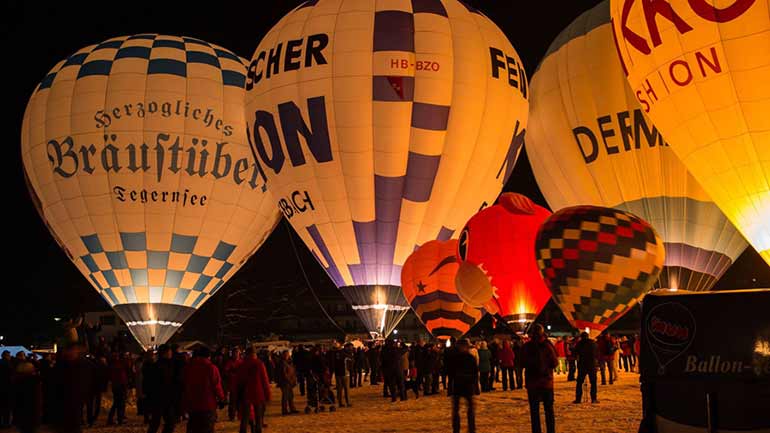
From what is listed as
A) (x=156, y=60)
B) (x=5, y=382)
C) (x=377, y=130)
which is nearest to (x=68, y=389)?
(x=5, y=382)

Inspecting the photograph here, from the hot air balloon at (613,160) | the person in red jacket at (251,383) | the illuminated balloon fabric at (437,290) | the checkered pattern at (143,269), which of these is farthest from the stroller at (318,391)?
the checkered pattern at (143,269)

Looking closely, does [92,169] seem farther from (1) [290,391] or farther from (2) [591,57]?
(2) [591,57]

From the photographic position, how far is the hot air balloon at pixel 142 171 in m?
20.2

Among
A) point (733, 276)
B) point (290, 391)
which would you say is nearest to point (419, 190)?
point (290, 391)

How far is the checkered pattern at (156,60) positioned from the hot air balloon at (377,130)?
3.51 m

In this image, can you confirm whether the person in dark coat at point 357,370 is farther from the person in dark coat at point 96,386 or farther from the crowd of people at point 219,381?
the person in dark coat at point 96,386

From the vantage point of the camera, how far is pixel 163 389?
337 inches

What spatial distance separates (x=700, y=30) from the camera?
42.1 feet

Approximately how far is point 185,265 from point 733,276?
38.3 m

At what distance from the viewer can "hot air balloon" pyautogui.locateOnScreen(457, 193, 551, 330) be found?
49.6 ft

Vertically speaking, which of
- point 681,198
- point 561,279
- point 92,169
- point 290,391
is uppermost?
point 92,169

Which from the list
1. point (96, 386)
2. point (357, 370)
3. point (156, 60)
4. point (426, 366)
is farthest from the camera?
point (156, 60)

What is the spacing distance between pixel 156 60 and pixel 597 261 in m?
12.7

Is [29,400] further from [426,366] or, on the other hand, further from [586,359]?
[426,366]
